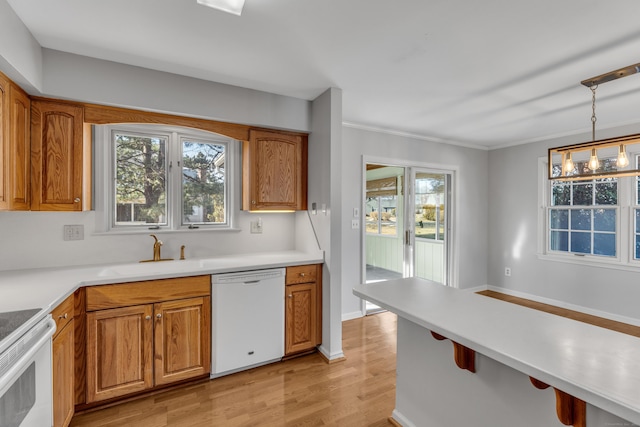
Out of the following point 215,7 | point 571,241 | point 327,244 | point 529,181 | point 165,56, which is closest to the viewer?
point 215,7

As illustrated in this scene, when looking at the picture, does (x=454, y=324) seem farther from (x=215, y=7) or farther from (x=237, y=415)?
(x=215, y=7)

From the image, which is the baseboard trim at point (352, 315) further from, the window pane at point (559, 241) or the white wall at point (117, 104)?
the window pane at point (559, 241)

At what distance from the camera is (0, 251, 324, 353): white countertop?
1.50m

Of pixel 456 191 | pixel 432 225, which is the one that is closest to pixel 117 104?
pixel 432 225

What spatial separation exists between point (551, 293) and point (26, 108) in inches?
236

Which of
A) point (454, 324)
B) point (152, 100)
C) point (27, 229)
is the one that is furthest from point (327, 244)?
point (27, 229)

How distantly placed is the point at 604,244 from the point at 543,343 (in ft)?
13.1

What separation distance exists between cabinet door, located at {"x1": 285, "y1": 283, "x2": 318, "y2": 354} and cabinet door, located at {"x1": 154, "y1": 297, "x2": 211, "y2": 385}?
0.68m

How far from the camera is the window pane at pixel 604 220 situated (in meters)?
3.75

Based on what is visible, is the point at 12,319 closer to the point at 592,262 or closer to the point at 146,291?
the point at 146,291

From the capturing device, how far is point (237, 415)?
6.55 ft

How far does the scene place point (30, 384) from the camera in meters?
1.27

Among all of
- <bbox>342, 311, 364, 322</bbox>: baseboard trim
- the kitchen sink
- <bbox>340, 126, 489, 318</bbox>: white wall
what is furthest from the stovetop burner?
<bbox>342, 311, 364, 322</bbox>: baseboard trim

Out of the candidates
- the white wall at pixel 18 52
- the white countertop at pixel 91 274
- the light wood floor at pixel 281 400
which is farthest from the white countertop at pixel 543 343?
the white wall at pixel 18 52
